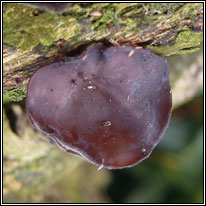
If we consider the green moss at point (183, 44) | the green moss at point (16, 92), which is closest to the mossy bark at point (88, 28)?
the green moss at point (183, 44)

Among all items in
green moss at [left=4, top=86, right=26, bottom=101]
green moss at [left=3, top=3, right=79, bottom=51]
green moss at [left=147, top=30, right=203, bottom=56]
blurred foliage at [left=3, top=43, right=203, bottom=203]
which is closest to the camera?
green moss at [left=3, top=3, right=79, bottom=51]

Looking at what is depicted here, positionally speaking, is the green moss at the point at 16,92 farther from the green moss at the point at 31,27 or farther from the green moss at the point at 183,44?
the green moss at the point at 183,44

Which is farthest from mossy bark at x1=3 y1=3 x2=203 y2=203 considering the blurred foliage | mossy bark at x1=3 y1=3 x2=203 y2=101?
the blurred foliage

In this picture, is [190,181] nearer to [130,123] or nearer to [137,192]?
[137,192]

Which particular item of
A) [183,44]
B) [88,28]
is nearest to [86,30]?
[88,28]

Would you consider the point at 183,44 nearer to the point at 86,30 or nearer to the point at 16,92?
the point at 86,30

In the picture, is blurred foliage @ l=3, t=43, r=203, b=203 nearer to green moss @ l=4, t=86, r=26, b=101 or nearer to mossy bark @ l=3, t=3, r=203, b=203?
green moss @ l=4, t=86, r=26, b=101

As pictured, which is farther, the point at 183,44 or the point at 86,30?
the point at 183,44
